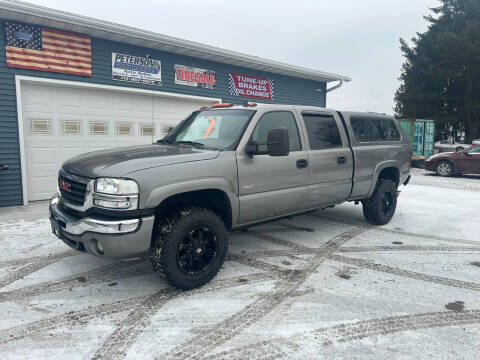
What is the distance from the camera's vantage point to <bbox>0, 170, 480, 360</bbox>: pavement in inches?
105

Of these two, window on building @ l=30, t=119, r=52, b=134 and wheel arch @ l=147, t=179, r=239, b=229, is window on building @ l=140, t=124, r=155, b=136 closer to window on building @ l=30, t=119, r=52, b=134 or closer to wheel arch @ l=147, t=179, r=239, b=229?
window on building @ l=30, t=119, r=52, b=134

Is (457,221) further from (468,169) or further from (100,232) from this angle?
(468,169)

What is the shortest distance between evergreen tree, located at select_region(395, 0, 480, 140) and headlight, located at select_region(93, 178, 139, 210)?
102 ft

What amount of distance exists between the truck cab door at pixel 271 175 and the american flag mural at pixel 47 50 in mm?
6091

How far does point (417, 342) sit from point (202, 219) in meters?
2.08

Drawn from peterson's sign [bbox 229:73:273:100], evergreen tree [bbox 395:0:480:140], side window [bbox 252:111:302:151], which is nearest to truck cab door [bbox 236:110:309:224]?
side window [bbox 252:111:302:151]

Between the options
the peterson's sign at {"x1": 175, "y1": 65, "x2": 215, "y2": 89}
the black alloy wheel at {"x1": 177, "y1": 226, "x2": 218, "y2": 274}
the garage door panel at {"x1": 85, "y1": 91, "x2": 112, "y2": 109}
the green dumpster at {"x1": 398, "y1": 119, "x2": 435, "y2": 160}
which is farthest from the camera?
the green dumpster at {"x1": 398, "y1": 119, "x2": 435, "y2": 160}

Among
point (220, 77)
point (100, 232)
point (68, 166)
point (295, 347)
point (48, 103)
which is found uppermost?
point (220, 77)

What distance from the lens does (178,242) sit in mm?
3389

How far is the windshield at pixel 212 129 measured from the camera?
161 inches

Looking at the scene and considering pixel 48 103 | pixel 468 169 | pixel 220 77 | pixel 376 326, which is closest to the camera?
pixel 376 326

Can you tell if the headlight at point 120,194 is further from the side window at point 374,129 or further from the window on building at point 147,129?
the window on building at point 147,129

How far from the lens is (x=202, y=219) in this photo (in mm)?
3539

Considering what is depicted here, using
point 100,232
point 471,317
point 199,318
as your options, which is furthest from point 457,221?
point 100,232
